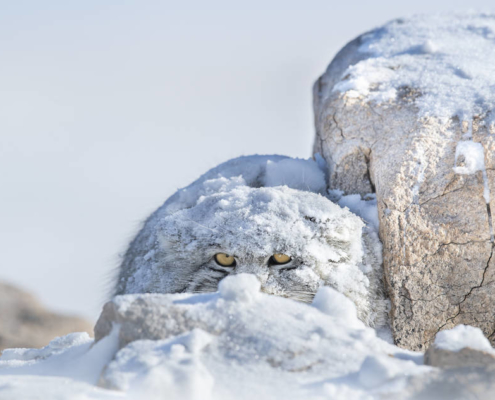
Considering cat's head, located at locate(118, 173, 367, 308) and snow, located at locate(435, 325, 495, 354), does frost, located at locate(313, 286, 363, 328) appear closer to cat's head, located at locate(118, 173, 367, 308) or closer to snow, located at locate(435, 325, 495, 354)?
snow, located at locate(435, 325, 495, 354)

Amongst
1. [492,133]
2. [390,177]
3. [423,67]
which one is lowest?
[390,177]

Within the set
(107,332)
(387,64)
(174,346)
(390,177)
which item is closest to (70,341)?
(107,332)

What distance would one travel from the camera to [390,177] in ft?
9.64

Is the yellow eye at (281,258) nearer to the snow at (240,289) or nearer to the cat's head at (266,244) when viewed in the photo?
the cat's head at (266,244)

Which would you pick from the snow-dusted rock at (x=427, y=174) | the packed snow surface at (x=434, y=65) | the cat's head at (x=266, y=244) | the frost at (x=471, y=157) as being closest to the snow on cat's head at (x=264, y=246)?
the cat's head at (x=266, y=244)

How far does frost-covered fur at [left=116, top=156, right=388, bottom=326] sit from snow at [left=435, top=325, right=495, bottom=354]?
0.95 meters

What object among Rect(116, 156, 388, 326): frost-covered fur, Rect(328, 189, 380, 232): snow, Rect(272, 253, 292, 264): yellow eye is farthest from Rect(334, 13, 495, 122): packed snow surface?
Rect(272, 253, 292, 264): yellow eye

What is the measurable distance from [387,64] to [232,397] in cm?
276

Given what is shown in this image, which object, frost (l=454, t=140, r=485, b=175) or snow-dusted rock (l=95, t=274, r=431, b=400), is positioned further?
frost (l=454, t=140, r=485, b=175)

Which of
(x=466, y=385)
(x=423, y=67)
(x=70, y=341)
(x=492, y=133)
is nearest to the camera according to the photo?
(x=466, y=385)

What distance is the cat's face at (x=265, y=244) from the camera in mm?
2623

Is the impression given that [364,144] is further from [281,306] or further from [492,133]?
[281,306]

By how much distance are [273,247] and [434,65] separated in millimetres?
1771

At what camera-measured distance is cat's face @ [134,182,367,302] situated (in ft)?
8.61
